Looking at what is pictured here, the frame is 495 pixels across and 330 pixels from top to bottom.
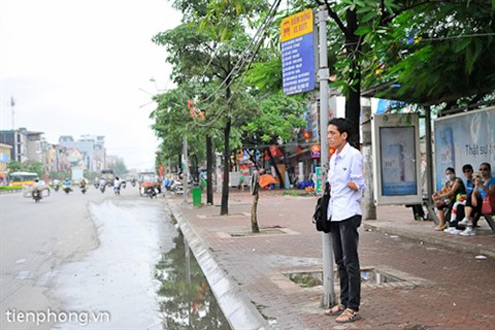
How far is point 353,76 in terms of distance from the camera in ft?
22.1

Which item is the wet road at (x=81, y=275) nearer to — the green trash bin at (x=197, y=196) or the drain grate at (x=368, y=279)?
the drain grate at (x=368, y=279)

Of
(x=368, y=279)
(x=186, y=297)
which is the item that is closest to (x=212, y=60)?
(x=186, y=297)

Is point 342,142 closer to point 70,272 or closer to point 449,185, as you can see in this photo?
point 70,272

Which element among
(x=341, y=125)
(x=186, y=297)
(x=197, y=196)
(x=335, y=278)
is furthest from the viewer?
(x=197, y=196)

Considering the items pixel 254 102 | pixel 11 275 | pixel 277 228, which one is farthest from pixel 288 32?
pixel 254 102

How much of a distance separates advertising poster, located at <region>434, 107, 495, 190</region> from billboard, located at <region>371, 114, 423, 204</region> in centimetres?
68

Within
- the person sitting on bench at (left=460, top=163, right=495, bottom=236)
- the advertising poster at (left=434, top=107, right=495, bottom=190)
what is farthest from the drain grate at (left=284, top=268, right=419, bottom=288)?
the advertising poster at (left=434, top=107, right=495, bottom=190)

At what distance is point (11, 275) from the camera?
28.8 ft

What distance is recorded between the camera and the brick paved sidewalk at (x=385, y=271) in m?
5.20

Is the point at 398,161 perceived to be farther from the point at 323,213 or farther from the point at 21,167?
the point at 21,167

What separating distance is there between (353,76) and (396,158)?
220 inches

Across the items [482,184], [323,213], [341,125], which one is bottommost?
[323,213]

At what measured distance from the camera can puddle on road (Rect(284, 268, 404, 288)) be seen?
6.97 metres

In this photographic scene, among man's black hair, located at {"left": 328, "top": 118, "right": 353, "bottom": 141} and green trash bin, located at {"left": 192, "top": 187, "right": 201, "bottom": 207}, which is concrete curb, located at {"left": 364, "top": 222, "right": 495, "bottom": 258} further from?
green trash bin, located at {"left": 192, "top": 187, "right": 201, "bottom": 207}
